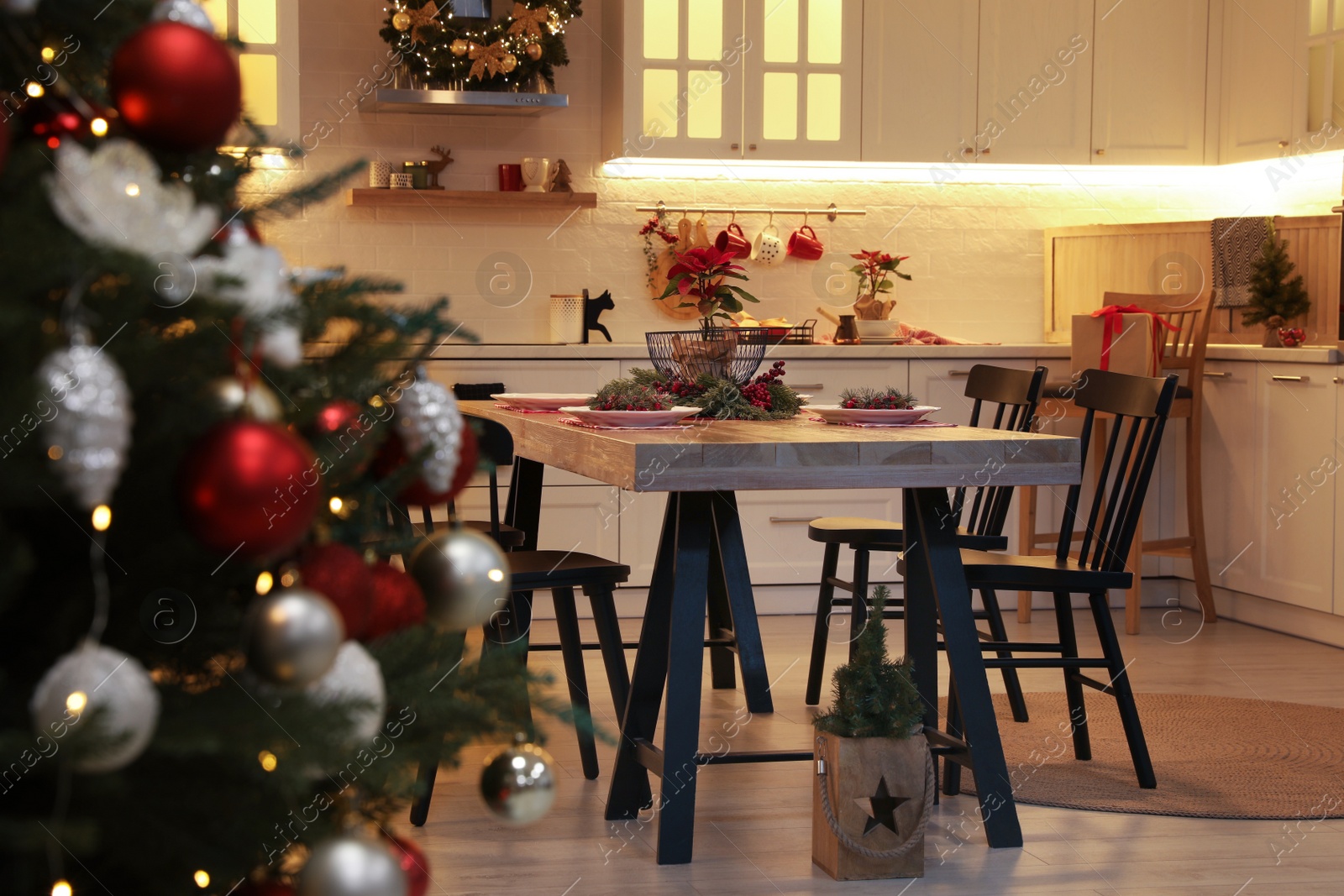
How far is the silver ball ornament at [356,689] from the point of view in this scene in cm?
71

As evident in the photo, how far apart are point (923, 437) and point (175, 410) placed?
178 cm

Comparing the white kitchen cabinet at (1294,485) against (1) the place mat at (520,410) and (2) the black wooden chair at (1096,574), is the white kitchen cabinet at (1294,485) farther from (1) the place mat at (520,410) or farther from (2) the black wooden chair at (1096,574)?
(1) the place mat at (520,410)

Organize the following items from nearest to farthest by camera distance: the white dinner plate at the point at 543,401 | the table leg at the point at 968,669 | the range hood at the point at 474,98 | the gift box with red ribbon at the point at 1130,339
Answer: the table leg at the point at 968,669 → the white dinner plate at the point at 543,401 → the gift box with red ribbon at the point at 1130,339 → the range hood at the point at 474,98

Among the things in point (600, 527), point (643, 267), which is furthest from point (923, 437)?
point (643, 267)

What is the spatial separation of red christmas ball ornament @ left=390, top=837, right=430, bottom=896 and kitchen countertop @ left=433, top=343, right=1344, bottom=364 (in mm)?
3542

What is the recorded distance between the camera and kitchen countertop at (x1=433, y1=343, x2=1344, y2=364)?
4.44m

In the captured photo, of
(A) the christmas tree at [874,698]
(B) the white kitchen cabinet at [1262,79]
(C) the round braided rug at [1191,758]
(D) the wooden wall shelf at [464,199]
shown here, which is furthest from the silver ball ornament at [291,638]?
(B) the white kitchen cabinet at [1262,79]

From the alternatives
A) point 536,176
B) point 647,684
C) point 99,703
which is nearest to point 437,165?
A: point 536,176

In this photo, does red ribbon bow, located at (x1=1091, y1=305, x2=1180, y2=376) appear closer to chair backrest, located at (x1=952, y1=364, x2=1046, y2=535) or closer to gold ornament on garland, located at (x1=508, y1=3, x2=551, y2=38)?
chair backrest, located at (x1=952, y1=364, x2=1046, y2=535)

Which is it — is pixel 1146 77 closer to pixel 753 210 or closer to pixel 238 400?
pixel 753 210

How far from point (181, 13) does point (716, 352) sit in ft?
7.15

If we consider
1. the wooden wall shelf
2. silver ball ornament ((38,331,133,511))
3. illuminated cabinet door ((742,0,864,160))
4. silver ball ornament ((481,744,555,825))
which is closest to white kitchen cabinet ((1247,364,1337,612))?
illuminated cabinet door ((742,0,864,160))

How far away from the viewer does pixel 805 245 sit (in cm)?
530

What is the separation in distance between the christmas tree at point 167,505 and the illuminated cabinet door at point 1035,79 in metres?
4.70
